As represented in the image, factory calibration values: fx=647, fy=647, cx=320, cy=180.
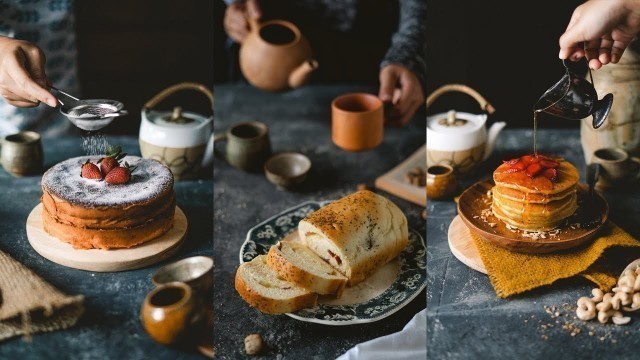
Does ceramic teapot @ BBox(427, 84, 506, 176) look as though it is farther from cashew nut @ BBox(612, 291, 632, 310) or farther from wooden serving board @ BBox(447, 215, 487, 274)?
cashew nut @ BBox(612, 291, 632, 310)

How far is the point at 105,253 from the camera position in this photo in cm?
95

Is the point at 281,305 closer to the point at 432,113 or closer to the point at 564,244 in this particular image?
the point at 564,244

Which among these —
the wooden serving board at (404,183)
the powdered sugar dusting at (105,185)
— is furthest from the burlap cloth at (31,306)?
the wooden serving board at (404,183)

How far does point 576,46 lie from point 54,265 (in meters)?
0.86

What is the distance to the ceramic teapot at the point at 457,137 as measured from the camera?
123 centimetres

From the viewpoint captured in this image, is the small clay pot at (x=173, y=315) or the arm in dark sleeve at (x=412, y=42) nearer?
the small clay pot at (x=173, y=315)

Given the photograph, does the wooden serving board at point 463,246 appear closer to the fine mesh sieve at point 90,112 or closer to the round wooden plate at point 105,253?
the round wooden plate at point 105,253

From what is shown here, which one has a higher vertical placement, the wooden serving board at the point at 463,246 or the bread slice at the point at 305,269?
the wooden serving board at the point at 463,246

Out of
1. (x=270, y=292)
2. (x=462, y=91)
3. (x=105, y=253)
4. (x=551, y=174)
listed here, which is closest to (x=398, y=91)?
(x=462, y=91)

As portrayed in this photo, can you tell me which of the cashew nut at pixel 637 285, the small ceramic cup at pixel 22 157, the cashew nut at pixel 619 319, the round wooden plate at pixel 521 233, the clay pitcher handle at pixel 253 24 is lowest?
the cashew nut at pixel 619 319

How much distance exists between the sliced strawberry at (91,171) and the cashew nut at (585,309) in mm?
726

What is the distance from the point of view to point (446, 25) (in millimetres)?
1237

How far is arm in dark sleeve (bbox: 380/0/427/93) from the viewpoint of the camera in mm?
1528

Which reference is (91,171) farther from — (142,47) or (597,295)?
(597,295)
